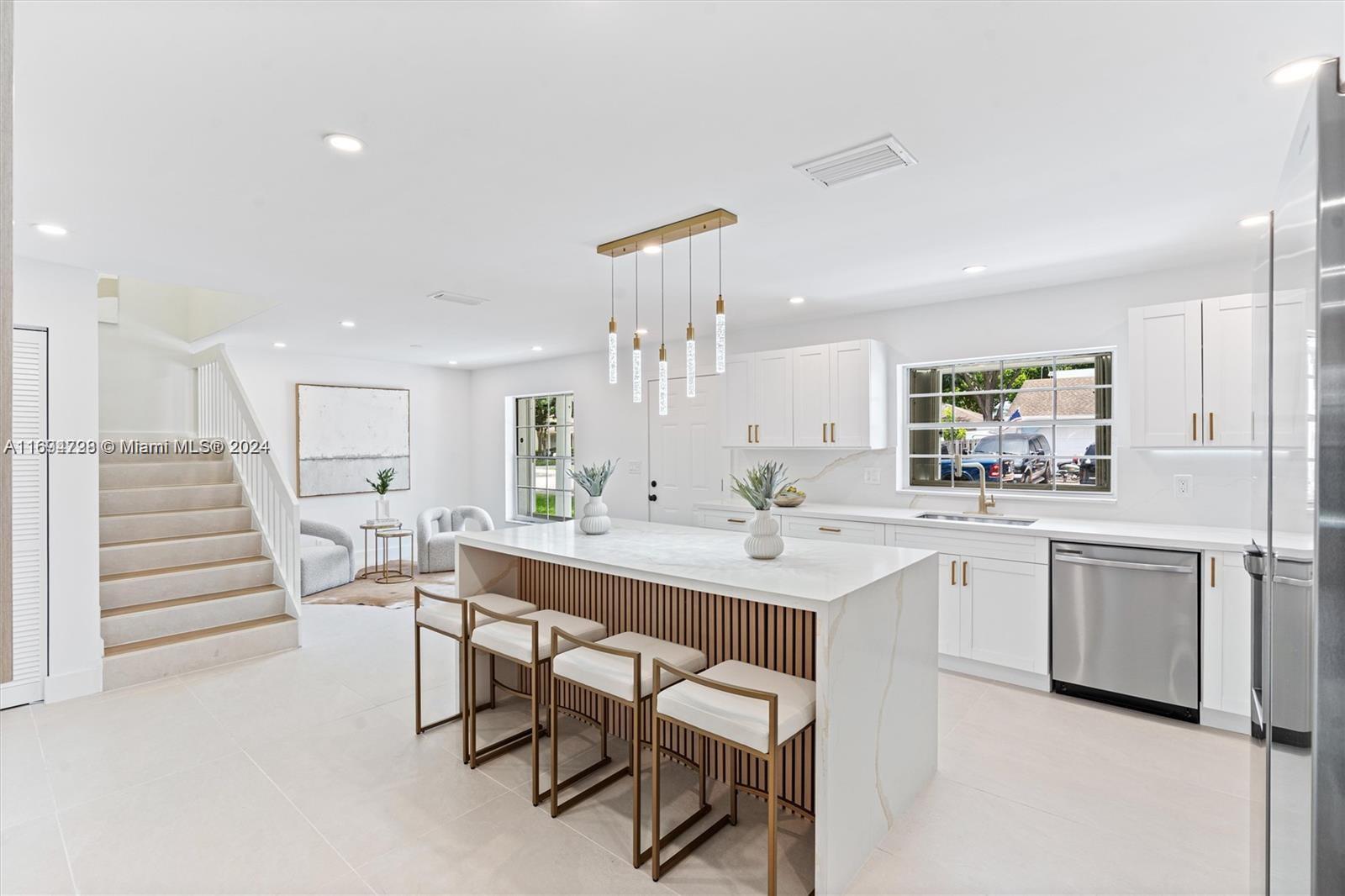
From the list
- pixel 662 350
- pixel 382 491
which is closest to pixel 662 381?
pixel 662 350

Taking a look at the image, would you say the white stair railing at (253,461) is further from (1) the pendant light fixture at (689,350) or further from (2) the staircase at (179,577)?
(1) the pendant light fixture at (689,350)

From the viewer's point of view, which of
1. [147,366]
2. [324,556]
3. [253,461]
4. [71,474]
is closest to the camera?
[71,474]

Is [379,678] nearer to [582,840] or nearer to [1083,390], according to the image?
[582,840]

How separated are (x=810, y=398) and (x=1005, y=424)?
Result: 1352mm

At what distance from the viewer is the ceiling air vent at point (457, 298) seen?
4317 millimetres

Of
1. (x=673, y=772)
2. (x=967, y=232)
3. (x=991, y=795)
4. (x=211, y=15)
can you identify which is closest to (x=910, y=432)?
(x=967, y=232)

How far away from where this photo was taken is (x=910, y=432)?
4879mm

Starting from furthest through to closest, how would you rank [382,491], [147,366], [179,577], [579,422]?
[579,422] < [382,491] < [147,366] < [179,577]

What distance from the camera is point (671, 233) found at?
2.99 metres

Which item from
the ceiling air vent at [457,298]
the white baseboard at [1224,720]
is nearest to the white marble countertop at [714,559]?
the ceiling air vent at [457,298]

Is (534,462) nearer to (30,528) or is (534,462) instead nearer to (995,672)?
(30,528)

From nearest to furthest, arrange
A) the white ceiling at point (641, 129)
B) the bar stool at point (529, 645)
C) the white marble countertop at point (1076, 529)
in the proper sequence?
the white ceiling at point (641, 129) → the bar stool at point (529, 645) → the white marble countertop at point (1076, 529)

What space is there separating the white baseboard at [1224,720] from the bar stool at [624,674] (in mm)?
2677

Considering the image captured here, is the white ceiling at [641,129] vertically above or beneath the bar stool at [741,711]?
above
